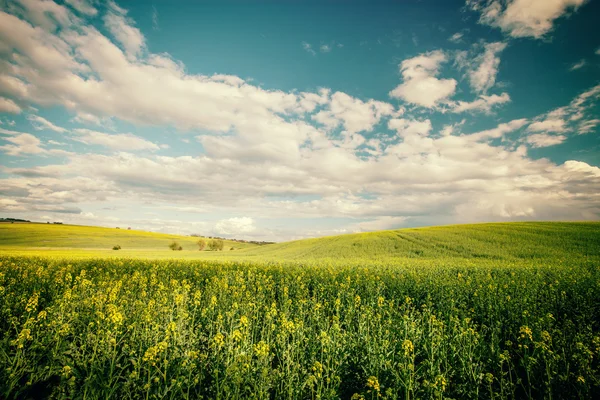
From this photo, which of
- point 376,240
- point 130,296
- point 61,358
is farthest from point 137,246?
point 61,358

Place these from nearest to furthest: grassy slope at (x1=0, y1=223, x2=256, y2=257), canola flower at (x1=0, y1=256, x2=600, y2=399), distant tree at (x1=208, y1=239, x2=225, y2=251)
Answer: canola flower at (x1=0, y1=256, x2=600, y2=399) < grassy slope at (x1=0, y1=223, x2=256, y2=257) < distant tree at (x1=208, y1=239, x2=225, y2=251)

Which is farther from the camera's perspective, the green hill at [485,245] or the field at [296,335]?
the green hill at [485,245]

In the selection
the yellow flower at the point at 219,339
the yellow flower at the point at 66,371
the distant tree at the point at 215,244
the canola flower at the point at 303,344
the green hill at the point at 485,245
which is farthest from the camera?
the distant tree at the point at 215,244

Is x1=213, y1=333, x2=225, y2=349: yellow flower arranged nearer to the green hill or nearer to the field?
the field

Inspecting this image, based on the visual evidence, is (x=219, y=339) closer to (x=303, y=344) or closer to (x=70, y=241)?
(x=303, y=344)

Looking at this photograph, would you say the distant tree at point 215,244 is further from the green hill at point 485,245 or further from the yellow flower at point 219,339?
the yellow flower at point 219,339

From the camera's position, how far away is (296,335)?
282 inches

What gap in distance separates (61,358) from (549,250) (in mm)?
47021

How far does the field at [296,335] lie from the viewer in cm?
489

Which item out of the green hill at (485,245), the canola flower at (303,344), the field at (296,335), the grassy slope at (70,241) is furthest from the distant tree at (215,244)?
the canola flower at (303,344)

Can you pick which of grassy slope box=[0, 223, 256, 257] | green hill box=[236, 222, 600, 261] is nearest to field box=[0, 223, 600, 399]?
green hill box=[236, 222, 600, 261]

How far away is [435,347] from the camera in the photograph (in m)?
6.68

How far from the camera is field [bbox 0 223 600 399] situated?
4895 mm

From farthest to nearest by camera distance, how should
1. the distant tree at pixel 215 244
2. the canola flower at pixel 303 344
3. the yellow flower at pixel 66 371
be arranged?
the distant tree at pixel 215 244 → the canola flower at pixel 303 344 → the yellow flower at pixel 66 371
